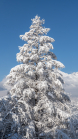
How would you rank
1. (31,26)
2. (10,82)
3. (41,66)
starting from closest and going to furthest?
1. (41,66)
2. (10,82)
3. (31,26)

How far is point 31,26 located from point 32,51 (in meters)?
3.25

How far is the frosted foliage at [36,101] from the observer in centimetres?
818

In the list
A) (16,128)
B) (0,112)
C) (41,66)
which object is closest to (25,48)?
(41,66)

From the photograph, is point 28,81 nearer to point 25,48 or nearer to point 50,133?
point 25,48

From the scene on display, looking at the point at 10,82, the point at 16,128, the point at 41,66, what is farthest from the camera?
the point at 10,82

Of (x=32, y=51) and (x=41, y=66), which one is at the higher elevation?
(x=32, y=51)

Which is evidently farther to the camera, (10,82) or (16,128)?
(10,82)

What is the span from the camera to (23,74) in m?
10.5

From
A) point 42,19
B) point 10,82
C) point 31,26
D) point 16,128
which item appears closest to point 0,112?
point 16,128

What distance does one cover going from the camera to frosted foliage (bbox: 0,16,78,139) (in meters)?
8.18

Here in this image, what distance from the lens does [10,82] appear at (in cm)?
1078

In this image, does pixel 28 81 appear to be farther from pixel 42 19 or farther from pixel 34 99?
pixel 42 19

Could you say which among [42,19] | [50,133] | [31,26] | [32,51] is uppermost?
[42,19]

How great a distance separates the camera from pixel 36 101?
1037 centimetres
